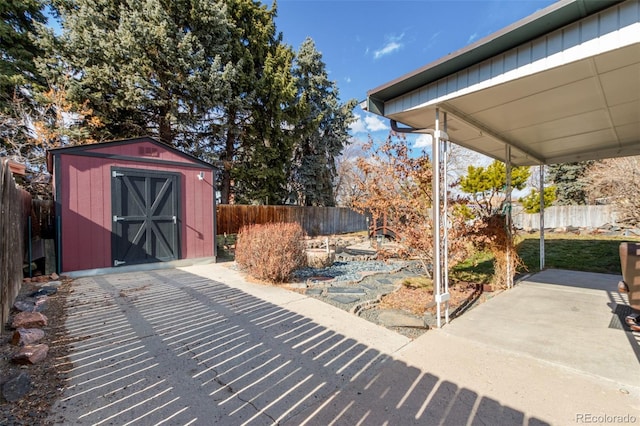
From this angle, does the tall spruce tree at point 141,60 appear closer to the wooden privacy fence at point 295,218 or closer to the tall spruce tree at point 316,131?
the wooden privacy fence at point 295,218

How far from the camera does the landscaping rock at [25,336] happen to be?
2.67m

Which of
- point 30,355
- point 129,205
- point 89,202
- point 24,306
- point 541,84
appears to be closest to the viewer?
point 30,355

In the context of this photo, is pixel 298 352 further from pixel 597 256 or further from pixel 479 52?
pixel 597 256

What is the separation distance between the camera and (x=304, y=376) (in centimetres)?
221

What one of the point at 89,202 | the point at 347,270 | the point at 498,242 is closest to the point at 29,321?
the point at 89,202

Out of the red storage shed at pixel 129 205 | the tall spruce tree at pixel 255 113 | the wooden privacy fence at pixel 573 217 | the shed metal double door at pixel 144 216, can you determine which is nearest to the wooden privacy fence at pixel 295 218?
the tall spruce tree at pixel 255 113

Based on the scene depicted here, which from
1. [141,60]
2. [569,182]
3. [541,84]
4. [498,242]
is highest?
[141,60]

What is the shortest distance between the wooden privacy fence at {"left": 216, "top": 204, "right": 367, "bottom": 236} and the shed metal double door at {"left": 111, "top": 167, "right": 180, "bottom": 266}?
508 centimetres

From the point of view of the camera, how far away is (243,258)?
5.62m

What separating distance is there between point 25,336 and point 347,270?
16.4 feet

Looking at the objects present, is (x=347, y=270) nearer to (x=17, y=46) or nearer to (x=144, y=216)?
(x=144, y=216)

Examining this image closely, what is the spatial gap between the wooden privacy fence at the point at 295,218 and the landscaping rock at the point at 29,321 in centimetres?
857

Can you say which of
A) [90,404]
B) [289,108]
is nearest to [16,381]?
[90,404]

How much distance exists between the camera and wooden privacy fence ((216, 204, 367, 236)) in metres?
12.1
